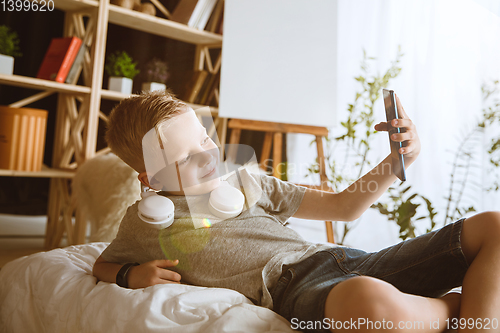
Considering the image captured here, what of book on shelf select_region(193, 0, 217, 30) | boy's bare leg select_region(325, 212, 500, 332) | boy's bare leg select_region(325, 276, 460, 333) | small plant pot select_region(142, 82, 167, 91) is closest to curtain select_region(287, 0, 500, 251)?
book on shelf select_region(193, 0, 217, 30)

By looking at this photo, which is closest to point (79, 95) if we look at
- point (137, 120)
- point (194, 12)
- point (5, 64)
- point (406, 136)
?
point (5, 64)

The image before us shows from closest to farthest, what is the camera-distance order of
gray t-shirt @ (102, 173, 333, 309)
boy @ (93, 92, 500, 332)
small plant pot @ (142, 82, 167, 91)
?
1. boy @ (93, 92, 500, 332)
2. gray t-shirt @ (102, 173, 333, 309)
3. small plant pot @ (142, 82, 167, 91)

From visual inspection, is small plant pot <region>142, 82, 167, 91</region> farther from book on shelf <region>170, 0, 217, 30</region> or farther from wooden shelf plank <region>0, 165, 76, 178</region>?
wooden shelf plank <region>0, 165, 76, 178</region>

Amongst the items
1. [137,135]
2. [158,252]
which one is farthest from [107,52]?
[158,252]

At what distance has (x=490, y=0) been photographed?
1.80m

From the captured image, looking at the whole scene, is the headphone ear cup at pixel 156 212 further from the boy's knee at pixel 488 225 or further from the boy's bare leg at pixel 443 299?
the boy's knee at pixel 488 225

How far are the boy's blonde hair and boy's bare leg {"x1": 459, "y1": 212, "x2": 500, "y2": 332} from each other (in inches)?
22.8

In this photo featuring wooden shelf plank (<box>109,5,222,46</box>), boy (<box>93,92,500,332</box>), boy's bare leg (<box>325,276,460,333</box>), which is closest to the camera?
boy's bare leg (<box>325,276,460,333</box>)

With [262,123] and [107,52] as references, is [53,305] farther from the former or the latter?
[107,52]

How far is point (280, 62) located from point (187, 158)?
55.4 inches

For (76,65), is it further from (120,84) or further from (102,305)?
(102,305)

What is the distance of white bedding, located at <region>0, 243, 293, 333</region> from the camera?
2.16 feet

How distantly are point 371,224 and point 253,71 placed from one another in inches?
39.8

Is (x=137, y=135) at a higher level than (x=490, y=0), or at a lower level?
lower
